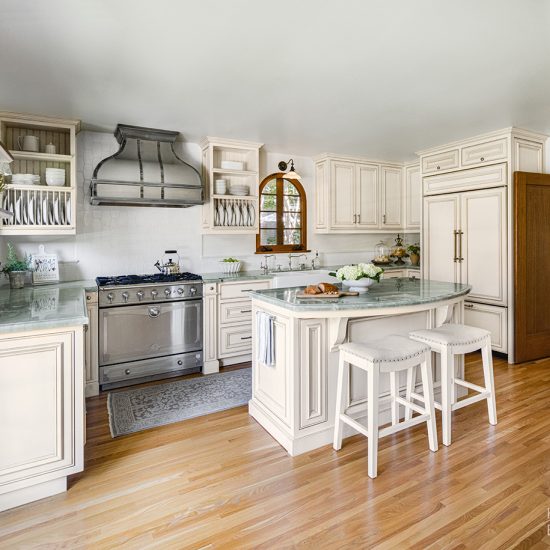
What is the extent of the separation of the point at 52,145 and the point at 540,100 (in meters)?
4.26

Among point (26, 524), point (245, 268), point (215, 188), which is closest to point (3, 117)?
point (215, 188)

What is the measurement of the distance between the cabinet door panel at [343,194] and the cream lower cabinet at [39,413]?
12.3 feet

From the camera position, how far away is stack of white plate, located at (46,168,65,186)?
3410mm

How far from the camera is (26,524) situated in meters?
1.79

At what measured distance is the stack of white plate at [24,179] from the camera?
3.29m

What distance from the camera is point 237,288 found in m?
4.04

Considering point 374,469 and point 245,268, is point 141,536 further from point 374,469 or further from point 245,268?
point 245,268

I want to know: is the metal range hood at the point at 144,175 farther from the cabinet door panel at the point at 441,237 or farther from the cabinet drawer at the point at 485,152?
the cabinet drawer at the point at 485,152

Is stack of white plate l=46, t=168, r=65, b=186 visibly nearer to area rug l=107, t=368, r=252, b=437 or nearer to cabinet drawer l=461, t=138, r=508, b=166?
area rug l=107, t=368, r=252, b=437

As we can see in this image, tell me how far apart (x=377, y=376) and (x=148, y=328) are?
233 centimetres

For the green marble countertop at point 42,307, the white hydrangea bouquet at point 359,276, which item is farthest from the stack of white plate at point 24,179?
the white hydrangea bouquet at point 359,276

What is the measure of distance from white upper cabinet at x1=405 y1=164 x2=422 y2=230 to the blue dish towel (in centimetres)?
361

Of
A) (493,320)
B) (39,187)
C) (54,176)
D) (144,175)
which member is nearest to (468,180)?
(493,320)

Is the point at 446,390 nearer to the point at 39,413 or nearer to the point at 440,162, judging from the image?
the point at 39,413
